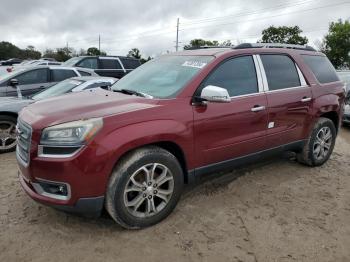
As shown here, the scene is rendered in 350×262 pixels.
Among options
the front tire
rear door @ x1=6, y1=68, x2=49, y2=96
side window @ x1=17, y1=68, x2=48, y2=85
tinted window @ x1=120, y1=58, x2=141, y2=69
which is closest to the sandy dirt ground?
the front tire

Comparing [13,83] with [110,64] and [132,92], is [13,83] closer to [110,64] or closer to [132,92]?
[132,92]

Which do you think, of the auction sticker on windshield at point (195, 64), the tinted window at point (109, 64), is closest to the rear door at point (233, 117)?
the auction sticker on windshield at point (195, 64)

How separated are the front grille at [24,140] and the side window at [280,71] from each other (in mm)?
2840

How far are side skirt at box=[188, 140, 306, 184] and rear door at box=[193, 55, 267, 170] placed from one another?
0.05 m

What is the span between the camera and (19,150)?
135 inches

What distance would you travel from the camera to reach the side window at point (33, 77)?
814 cm

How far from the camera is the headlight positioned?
116 inches

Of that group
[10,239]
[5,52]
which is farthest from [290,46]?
[5,52]

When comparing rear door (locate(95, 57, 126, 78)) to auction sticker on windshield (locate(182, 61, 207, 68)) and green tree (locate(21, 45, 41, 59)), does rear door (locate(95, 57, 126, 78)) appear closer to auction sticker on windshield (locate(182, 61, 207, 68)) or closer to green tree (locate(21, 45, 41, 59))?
auction sticker on windshield (locate(182, 61, 207, 68))

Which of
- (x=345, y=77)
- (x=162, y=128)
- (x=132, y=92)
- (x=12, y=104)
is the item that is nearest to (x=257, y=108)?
(x=162, y=128)

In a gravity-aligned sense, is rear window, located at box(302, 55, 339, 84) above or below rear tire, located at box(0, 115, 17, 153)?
above

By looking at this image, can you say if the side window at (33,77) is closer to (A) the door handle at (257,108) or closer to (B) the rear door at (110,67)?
(B) the rear door at (110,67)

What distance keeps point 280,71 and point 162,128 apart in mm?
2114

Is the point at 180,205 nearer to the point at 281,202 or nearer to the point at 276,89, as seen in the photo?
the point at 281,202
